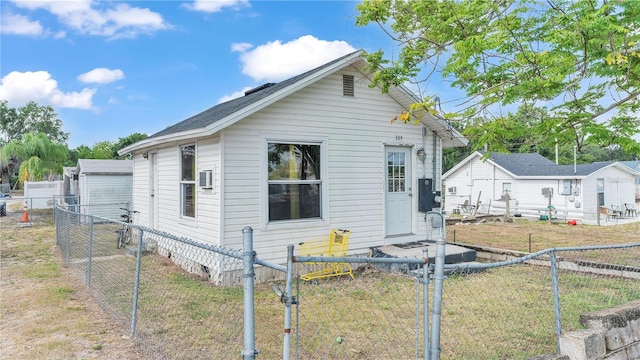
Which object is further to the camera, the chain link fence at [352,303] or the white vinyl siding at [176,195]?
the white vinyl siding at [176,195]

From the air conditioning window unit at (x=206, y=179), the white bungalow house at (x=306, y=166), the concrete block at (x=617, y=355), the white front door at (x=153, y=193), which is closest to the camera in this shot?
the concrete block at (x=617, y=355)

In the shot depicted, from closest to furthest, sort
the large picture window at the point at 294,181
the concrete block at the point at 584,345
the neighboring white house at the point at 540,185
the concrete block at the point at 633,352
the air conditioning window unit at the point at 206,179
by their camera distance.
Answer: the concrete block at the point at 584,345, the concrete block at the point at 633,352, the air conditioning window unit at the point at 206,179, the large picture window at the point at 294,181, the neighboring white house at the point at 540,185

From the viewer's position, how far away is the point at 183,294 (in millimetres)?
6055

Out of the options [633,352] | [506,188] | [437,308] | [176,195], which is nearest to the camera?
[437,308]

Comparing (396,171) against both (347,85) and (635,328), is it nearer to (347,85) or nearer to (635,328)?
(347,85)

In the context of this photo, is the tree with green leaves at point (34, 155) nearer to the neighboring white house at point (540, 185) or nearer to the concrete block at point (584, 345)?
the neighboring white house at point (540, 185)

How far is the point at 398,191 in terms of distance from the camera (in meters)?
8.88

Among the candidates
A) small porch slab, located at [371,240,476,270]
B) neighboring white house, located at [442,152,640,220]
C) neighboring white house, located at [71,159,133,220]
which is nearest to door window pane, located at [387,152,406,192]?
small porch slab, located at [371,240,476,270]

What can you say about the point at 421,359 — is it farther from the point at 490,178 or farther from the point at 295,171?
the point at 490,178

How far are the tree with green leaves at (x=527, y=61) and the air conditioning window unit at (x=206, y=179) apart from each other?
355 centimetres

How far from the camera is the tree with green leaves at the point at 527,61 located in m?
5.40

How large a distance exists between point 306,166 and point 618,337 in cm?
532

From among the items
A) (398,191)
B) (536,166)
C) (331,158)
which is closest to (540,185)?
(536,166)

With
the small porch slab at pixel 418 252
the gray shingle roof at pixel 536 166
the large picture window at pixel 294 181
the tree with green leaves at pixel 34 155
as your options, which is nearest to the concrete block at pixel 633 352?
the small porch slab at pixel 418 252
